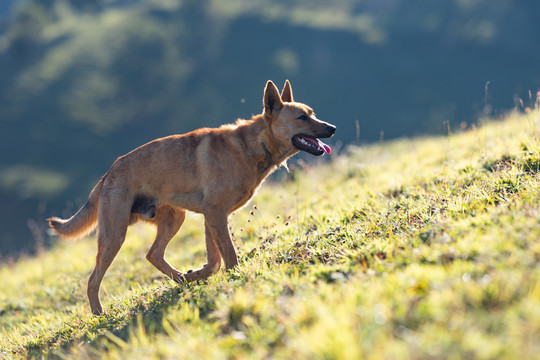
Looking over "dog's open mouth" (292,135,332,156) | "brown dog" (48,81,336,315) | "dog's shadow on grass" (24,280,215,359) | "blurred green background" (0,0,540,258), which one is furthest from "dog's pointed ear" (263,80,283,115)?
"blurred green background" (0,0,540,258)

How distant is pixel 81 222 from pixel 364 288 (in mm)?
4225

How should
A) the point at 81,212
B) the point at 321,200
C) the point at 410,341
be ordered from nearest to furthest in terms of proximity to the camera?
the point at 410,341
the point at 81,212
the point at 321,200

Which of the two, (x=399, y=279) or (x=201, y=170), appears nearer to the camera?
(x=399, y=279)

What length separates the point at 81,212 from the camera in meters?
5.97

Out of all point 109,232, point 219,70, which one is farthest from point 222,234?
point 219,70

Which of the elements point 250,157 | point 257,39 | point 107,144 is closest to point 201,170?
point 250,157

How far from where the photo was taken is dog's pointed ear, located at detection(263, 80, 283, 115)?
229 inches

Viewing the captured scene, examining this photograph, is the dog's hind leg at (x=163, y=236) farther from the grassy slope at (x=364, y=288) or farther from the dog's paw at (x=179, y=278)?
the grassy slope at (x=364, y=288)

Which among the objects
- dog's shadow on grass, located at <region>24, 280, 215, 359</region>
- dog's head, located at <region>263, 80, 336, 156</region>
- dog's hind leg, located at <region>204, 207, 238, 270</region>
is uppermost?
dog's head, located at <region>263, 80, 336, 156</region>

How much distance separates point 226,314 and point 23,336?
137 inches

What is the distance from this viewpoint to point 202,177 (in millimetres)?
5598

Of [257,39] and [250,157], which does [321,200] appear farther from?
[257,39]

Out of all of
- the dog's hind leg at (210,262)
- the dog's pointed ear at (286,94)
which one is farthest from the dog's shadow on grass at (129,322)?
the dog's pointed ear at (286,94)

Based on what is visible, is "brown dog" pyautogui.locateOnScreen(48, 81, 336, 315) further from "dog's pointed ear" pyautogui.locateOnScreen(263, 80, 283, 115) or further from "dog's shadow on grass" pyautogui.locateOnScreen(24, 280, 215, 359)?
"dog's shadow on grass" pyautogui.locateOnScreen(24, 280, 215, 359)
